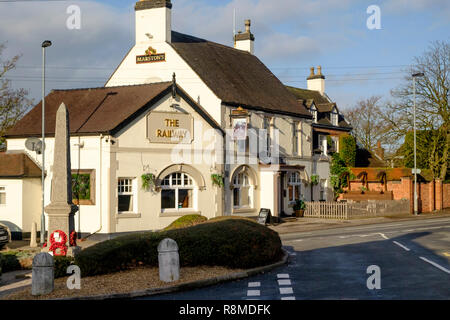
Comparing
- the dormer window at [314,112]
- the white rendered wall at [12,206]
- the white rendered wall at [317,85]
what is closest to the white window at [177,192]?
the white rendered wall at [12,206]

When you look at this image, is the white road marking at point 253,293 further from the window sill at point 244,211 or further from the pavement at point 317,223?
the window sill at point 244,211

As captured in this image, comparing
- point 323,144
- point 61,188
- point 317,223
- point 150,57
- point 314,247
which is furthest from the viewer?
point 323,144

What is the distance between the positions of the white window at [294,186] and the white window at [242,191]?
5022mm

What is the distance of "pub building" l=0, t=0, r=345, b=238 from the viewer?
28.6 m

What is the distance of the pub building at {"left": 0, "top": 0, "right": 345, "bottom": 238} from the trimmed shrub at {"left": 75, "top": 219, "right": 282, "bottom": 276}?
39.8ft

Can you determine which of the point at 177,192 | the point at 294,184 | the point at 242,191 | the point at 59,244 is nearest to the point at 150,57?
the point at 177,192

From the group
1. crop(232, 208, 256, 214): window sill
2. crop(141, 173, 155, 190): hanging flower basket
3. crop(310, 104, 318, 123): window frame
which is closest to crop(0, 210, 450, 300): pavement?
crop(232, 208, 256, 214): window sill

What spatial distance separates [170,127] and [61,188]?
12.1 metres

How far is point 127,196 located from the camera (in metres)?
29.0

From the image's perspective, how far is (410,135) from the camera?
52.3 meters

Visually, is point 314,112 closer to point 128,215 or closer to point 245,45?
point 245,45

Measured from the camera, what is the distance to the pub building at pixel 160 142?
28.6 meters

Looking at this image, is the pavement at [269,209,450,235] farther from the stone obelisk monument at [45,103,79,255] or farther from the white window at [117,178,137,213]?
the stone obelisk monument at [45,103,79,255]
